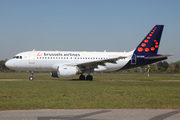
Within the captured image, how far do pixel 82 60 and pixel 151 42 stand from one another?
10487 millimetres

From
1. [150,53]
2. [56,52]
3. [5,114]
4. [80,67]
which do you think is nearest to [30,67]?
[56,52]

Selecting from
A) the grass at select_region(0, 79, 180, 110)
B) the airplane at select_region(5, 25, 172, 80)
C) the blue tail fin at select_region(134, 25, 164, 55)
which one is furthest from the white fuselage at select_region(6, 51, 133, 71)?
the grass at select_region(0, 79, 180, 110)

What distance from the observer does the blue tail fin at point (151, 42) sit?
32.3 metres

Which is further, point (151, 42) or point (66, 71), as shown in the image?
point (151, 42)

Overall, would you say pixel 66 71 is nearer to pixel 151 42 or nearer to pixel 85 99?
pixel 151 42

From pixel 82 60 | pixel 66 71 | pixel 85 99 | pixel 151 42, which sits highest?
pixel 151 42

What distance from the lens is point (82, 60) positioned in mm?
30172

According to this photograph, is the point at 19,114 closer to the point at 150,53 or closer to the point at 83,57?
the point at 83,57

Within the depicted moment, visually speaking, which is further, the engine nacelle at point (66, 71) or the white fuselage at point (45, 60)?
the white fuselage at point (45, 60)

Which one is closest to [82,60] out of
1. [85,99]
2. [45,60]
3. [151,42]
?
[45,60]

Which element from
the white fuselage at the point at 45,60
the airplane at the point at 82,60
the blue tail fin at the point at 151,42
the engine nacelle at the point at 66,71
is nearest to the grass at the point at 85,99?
the engine nacelle at the point at 66,71

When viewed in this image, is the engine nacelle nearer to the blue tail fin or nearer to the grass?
the blue tail fin

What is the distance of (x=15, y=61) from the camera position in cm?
2858

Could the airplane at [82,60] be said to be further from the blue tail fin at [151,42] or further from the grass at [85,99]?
the grass at [85,99]
